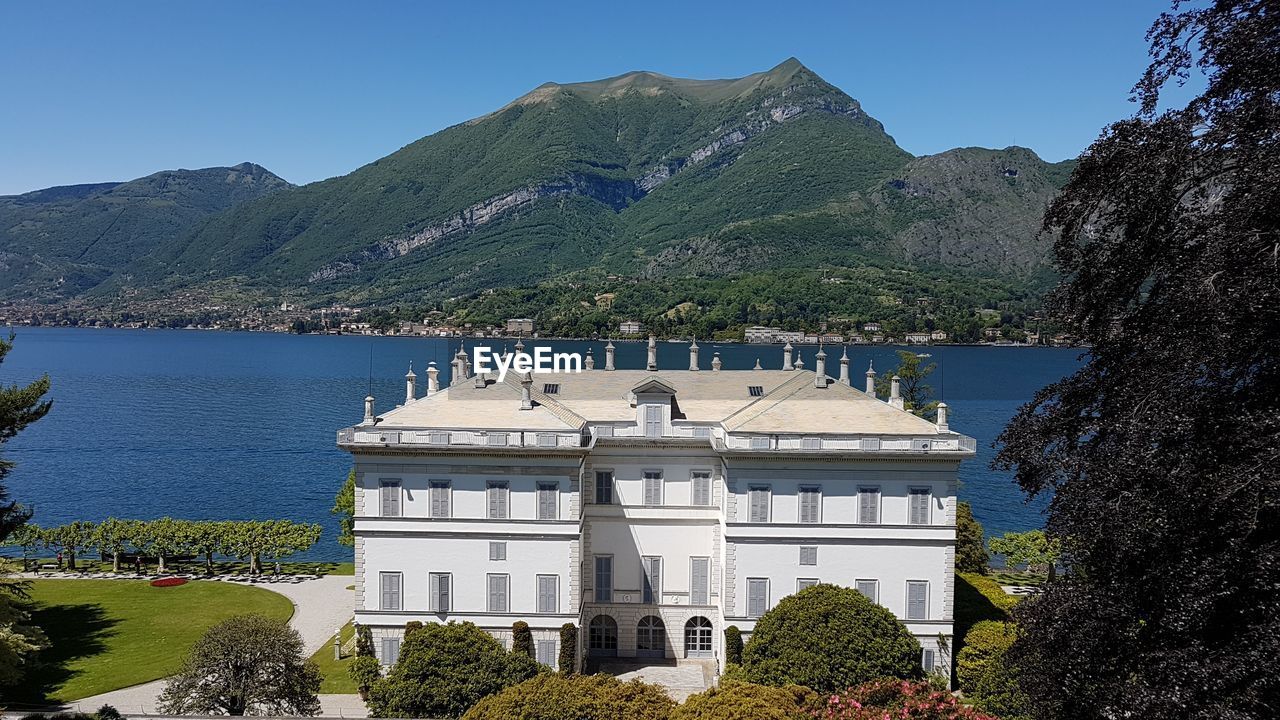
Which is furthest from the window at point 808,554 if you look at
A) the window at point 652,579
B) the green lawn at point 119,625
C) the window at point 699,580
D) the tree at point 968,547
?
the green lawn at point 119,625

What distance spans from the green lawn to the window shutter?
2012 centimetres

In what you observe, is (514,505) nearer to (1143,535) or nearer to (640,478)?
(640,478)

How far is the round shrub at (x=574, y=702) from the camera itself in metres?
22.7

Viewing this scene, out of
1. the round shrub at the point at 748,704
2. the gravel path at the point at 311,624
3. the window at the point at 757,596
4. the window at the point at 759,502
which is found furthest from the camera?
the window at the point at 759,502

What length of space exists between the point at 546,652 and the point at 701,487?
8600 mm

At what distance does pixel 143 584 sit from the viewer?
48469 mm

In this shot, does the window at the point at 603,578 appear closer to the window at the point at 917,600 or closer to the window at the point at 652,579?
the window at the point at 652,579

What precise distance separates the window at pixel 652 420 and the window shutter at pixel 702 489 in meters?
2.34

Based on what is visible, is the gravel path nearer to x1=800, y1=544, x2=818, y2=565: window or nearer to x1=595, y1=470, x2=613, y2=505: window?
x1=595, y1=470, x2=613, y2=505: window

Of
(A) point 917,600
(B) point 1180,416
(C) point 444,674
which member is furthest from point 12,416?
(B) point 1180,416

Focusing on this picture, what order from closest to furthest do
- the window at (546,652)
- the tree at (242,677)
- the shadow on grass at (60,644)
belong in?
the tree at (242,677)
the shadow on grass at (60,644)
the window at (546,652)

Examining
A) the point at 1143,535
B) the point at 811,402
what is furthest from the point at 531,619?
the point at 1143,535

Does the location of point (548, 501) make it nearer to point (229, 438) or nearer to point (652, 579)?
point (652, 579)

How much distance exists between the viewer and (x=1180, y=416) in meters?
12.1
